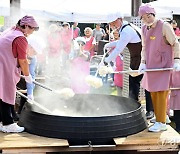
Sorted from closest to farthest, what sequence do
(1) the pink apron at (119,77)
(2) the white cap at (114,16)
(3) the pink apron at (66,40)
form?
(2) the white cap at (114,16) < (1) the pink apron at (119,77) < (3) the pink apron at (66,40)

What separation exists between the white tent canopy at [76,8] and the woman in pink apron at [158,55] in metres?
7.39

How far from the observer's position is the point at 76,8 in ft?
41.1

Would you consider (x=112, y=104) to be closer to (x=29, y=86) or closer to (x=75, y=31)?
(x=29, y=86)

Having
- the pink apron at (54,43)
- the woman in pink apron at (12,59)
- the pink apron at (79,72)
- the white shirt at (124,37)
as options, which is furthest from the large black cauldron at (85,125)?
the pink apron at (54,43)

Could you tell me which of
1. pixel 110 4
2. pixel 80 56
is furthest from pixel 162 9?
pixel 80 56

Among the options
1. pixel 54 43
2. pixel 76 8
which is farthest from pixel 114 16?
pixel 76 8

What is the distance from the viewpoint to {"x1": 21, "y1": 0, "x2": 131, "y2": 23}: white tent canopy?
11979mm

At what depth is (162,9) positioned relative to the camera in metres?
13.2

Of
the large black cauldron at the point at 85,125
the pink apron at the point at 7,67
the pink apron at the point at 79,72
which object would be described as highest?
the pink apron at the point at 7,67

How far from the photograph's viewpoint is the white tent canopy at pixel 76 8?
12.0 meters

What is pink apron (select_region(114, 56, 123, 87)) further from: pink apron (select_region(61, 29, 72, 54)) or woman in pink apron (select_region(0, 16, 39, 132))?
pink apron (select_region(61, 29, 72, 54))

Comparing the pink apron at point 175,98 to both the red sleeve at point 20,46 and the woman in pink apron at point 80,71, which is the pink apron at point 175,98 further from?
the red sleeve at point 20,46

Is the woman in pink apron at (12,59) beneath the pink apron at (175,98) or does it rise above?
above

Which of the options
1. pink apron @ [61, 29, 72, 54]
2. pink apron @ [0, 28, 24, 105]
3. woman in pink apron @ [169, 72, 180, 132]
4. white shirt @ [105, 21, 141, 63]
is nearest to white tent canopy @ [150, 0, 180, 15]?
pink apron @ [61, 29, 72, 54]
